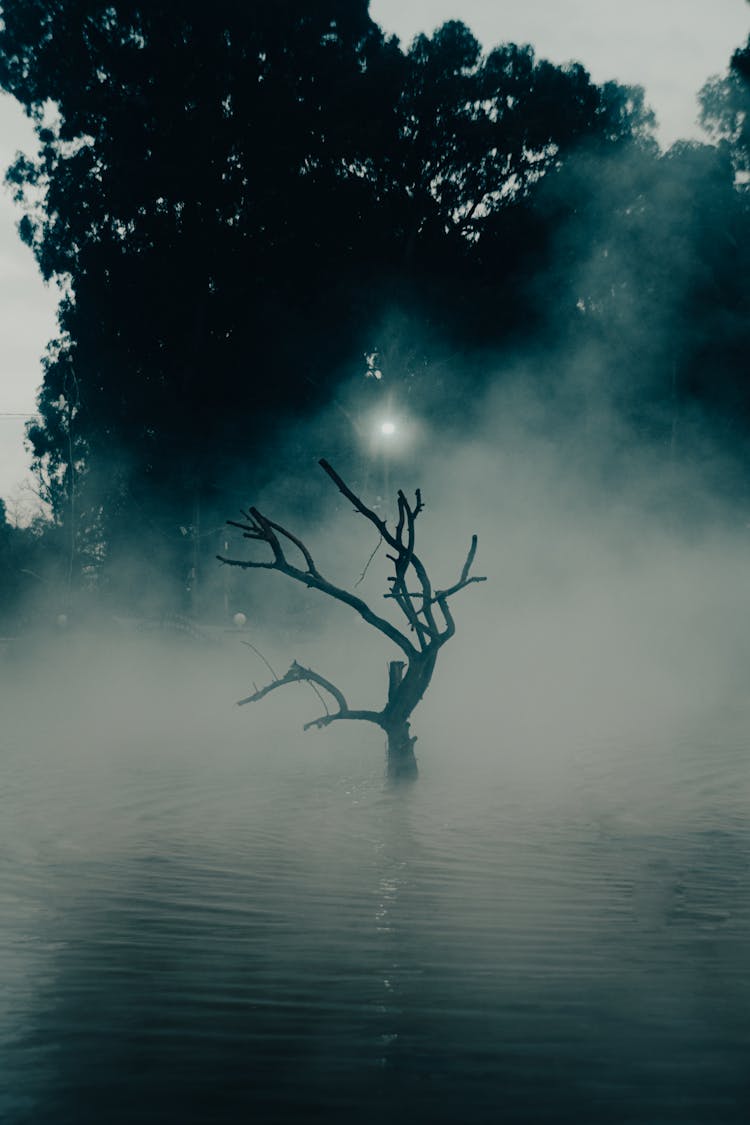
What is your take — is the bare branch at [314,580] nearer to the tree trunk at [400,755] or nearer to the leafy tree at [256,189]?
the tree trunk at [400,755]

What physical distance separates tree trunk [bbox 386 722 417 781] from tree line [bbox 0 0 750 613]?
1998cm

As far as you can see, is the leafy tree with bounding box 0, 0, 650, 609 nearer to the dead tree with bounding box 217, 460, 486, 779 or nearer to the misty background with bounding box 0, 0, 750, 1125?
the misty background with bounding box 0, 0, 750, 1125

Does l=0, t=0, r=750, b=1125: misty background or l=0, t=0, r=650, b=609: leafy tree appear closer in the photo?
l=0, t=0, r=750, b=1125: misty background

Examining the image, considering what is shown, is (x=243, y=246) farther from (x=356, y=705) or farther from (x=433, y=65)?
(x=356, y=705)

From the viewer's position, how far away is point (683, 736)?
15086 millimetres

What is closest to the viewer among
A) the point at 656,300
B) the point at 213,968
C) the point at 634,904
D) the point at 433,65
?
the point at 213,968

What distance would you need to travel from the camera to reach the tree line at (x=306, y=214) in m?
30.5

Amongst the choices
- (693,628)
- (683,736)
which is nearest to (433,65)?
(693,628)

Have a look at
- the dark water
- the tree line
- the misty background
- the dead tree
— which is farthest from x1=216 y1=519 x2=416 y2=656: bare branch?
the tree line

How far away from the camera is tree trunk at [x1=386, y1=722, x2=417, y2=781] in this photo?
11500 mm

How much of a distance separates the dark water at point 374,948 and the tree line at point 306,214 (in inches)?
797

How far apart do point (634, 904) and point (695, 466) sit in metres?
28.6

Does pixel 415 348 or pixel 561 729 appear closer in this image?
pixel 561 729

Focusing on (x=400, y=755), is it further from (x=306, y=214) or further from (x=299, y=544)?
(x=306, y=214)
